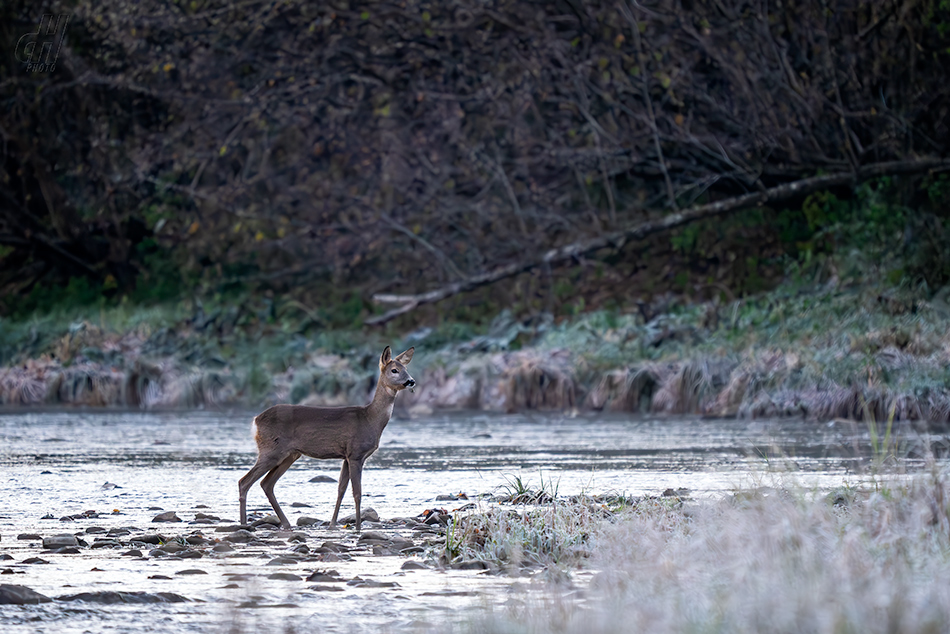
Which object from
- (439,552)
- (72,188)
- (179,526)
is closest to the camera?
(439,552)

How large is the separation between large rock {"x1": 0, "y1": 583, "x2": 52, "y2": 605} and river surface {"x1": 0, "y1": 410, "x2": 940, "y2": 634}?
0.10m

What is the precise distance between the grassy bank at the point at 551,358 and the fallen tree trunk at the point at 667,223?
57cm

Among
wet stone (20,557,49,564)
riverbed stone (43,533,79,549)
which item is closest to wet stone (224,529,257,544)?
riverbed stone (43,533,79,549)

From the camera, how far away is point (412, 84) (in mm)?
20938

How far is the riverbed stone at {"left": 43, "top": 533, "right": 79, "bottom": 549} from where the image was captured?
6.02 metres

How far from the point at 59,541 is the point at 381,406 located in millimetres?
2198

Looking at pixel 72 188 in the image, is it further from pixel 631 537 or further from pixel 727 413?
pixel 631 537

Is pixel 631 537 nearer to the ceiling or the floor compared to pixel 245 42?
nearer to the floor

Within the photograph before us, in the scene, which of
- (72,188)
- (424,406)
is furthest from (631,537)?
(72,188)

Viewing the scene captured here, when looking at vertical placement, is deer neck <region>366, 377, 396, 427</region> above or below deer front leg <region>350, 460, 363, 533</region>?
above

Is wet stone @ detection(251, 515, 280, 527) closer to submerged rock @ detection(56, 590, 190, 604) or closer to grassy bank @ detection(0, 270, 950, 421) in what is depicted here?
submerged rock @ detection(56, 590, 190, 604)

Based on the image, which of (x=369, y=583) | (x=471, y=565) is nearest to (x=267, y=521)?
(x=471, y=565)

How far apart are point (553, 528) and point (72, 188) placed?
19.0m

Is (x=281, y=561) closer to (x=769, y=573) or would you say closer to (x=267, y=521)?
(x=267, y=521)
